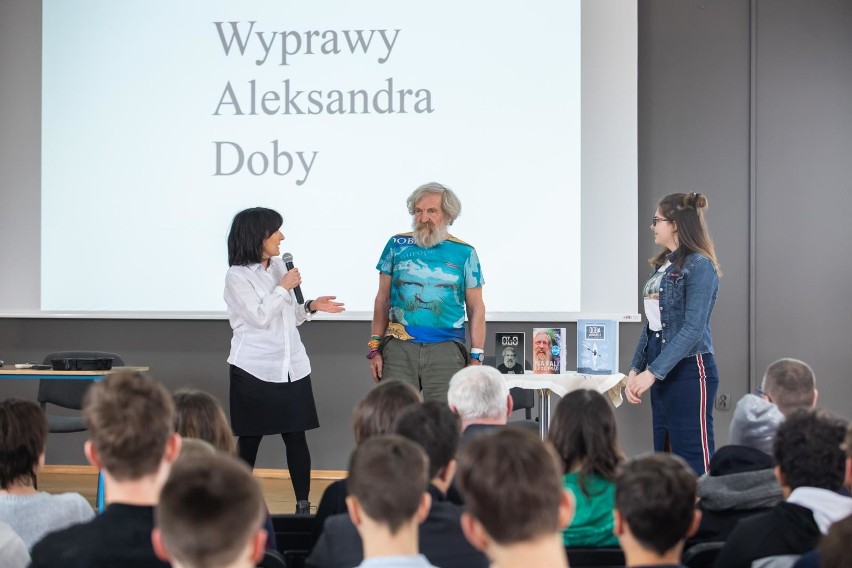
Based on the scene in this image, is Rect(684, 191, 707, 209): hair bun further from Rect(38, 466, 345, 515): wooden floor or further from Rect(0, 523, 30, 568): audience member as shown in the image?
Rect(0, 523, 30, 568): audience member

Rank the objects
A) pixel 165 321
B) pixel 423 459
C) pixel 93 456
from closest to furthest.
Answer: pixel 423 459
pixel 93 456
pixel 165 321

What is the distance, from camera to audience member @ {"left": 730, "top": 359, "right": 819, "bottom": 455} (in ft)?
8.82

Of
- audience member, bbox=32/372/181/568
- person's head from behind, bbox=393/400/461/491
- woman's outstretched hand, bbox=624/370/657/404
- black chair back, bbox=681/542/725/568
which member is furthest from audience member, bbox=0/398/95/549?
woman's outstretched hand, bbox=624/370/657/404

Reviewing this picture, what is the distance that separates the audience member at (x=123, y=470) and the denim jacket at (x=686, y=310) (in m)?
2.30

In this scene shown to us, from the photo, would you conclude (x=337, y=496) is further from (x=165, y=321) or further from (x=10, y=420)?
(x=165, y=321)

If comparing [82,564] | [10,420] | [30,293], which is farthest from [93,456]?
[30,293]

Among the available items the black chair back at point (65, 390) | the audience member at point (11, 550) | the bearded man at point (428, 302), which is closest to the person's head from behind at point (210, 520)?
the audience member at point (11, 550)

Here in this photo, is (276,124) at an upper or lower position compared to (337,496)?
upper

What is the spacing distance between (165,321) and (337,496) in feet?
12.5

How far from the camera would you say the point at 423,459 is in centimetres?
169

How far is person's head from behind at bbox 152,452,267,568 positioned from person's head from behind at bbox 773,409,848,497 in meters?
1.22

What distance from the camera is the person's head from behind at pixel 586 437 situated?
7.66 ft

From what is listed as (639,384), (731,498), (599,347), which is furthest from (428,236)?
(731,498)

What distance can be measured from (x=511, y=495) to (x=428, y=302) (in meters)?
2.65
